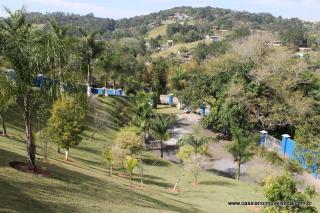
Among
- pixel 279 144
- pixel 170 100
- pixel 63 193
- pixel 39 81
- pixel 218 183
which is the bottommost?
pixel 218 183

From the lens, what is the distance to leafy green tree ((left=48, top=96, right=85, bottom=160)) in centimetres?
2186

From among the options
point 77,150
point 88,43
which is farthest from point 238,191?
point 88,43

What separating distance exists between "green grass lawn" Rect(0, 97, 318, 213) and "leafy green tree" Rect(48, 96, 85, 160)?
57.2 inches

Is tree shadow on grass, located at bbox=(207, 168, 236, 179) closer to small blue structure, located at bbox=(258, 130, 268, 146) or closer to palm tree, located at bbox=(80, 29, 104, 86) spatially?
small blue structure, located at bbox=(258, 130, 268, 146)

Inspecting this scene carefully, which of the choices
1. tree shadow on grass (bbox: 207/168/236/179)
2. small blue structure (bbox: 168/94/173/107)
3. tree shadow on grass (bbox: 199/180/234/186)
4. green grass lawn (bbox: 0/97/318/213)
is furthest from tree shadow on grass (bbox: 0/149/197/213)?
small blue structure (bbox: 168/94/173/107)

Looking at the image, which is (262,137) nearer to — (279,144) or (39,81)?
(279,144)

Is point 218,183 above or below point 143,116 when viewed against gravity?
below

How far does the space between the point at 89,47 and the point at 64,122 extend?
20239 millimetres

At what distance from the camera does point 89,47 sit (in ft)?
134

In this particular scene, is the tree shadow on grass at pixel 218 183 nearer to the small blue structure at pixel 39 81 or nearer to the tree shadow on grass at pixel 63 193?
the tree shadow on grass at pixel 63 193

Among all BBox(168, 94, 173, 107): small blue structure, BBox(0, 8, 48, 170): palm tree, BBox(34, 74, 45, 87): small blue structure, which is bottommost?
BBox(168, 94, 173, 107): small blue structure

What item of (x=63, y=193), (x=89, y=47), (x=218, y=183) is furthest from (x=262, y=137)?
(x=63, y=193)

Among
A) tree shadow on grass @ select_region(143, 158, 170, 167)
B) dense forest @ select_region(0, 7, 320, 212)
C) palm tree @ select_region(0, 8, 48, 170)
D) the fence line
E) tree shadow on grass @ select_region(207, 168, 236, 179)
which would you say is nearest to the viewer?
palm tree @ select_region(0, 8, 48, 170)

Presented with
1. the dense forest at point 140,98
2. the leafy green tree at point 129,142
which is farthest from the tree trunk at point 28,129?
the leafy green tree at point 129,142
